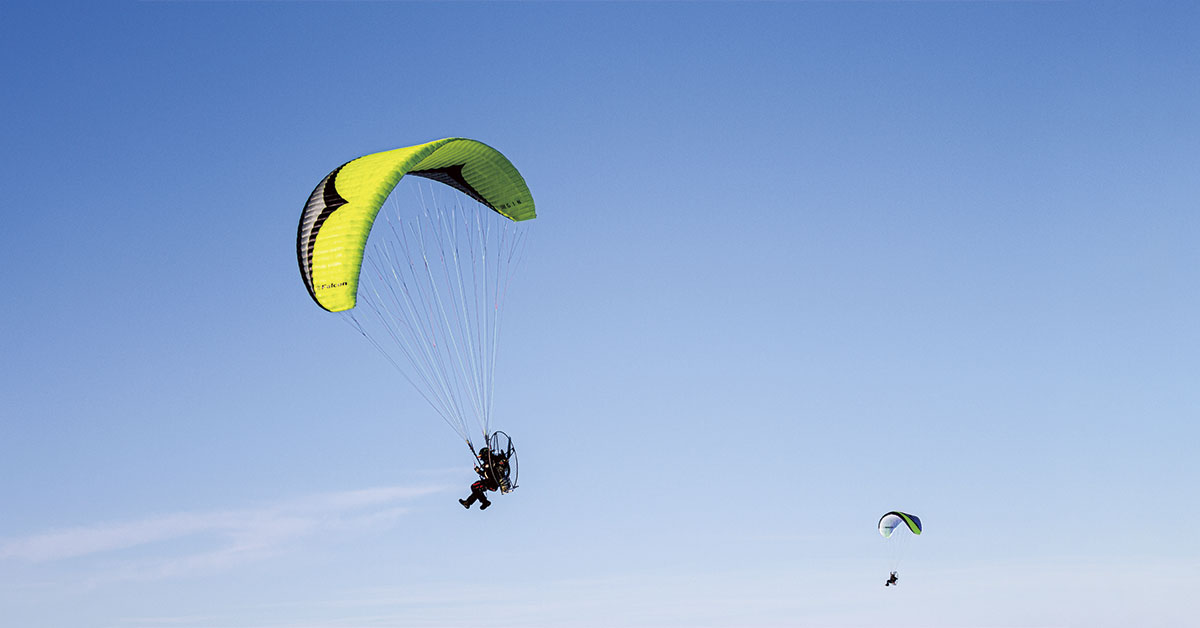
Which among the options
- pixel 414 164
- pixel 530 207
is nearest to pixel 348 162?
pixel 414 164

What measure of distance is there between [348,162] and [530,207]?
21.0 feet

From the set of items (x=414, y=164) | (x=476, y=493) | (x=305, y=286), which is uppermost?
(x=414, y=164)

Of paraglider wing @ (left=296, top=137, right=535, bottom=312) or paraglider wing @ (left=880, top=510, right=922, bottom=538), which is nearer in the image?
paraglider wing @ (left=296, top=137, right=535, bottom=312)

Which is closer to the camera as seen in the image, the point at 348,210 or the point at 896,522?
the point at 348,210

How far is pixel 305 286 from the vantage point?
31.2 m

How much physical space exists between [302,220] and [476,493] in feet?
27.7

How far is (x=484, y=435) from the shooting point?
111 feet

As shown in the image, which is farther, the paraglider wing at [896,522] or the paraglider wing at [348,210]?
the paraglider wing at [896,522]

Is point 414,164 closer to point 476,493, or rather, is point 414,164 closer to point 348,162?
point 348,162

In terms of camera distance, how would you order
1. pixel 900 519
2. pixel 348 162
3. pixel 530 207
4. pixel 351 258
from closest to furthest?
pixel 351 258, pixel 348 162, pixel 530 207, pixel 900 519

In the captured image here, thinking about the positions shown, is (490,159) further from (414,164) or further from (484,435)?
(484,435)

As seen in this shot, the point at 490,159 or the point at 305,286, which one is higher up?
the point at 490,159

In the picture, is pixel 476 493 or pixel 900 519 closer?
pixel 476 493

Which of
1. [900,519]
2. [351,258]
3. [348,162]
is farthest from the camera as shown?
[900,519]
